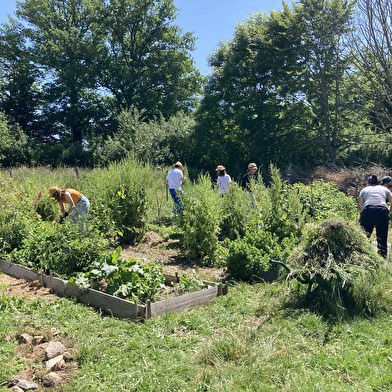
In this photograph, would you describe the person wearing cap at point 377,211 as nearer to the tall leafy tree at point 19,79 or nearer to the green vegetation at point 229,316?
the green vegetation at point 229,316

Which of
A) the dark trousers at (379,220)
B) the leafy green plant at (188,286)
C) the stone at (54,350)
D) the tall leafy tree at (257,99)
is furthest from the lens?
the tall leafy tree at (257,99)

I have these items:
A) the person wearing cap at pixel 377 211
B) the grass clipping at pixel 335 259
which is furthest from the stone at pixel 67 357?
the person wearing cap at pixel 377 211

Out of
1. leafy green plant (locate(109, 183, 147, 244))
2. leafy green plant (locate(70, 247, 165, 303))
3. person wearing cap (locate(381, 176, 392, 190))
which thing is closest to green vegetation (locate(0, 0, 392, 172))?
person wearing cap (locate(381, 176, 392, 190))

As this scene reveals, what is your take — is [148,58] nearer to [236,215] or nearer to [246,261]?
[236,215]

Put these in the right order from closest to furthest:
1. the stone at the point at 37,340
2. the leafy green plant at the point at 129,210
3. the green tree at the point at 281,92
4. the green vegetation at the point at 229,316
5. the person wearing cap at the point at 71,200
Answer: the green vegetation at the point at 229,316, the stone at the point at 37,340, the person wearing cap at the point at 71,200, the leafy green plant at the point at 129,210, the green tree at the point at 281,92

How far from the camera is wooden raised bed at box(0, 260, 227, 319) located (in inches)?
162

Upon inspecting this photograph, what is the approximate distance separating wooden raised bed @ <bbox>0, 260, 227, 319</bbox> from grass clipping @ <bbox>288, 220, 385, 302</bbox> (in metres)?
1.16

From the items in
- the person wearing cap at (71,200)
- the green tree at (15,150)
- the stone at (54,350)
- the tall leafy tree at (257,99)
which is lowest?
the stone at (54,350)

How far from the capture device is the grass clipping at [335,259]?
4.14m

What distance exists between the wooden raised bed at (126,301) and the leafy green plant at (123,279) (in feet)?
0.49

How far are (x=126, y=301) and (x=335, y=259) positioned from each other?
2557 millimetres

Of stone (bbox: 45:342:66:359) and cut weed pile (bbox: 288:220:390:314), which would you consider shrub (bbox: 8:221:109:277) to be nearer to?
stone (bbox: 45:342:66:359)

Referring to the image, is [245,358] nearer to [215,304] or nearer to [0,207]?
[215,304]

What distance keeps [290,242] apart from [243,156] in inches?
720
